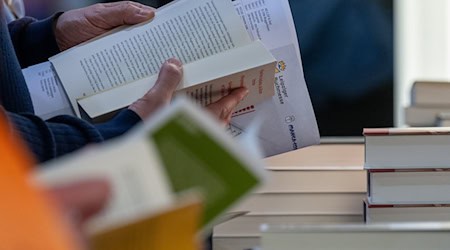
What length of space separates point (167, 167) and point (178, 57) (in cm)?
60

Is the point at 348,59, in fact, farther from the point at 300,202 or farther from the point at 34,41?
the point at 34,41

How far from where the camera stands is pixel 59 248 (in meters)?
0.23

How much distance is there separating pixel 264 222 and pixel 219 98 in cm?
29

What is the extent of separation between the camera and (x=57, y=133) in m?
0.65

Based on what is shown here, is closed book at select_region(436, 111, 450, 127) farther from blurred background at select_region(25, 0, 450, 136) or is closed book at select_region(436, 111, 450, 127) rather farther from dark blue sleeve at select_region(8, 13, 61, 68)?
dark blue sleeve at select_region(8, 13, 61, 68)

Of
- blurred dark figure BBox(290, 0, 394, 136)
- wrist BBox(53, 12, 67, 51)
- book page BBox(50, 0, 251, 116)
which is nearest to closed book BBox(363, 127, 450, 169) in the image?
book page BBox(50, 0, 251, 116)

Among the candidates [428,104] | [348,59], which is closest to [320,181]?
[428,104]

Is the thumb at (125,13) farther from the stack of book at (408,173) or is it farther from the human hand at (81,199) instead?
the human hand at (81,199)

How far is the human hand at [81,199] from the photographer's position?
0.81 ft

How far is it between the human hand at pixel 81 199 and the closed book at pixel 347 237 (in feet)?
1.03

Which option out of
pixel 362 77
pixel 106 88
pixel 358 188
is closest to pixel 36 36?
pixel 106 88

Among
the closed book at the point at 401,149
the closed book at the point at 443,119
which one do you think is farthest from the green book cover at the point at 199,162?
the closed book at the point at 443,119

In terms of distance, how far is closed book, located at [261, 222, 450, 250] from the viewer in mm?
555

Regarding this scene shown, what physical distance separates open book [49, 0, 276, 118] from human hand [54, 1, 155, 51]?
0.07 ft
